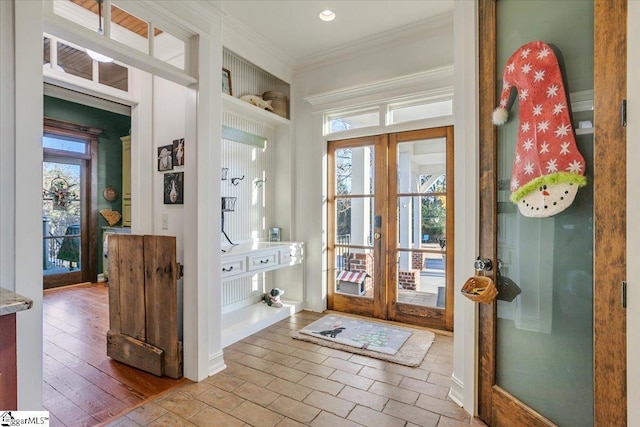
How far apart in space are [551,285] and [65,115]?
7147mm

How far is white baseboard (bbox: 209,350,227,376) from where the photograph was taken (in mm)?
2449

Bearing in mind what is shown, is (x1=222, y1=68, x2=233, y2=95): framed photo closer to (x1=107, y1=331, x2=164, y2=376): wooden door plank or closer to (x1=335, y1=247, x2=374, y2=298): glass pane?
(x1=335, y1=247, x2=374, y2=298): glass pane

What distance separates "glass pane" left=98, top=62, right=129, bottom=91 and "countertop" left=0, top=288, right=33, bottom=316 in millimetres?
2302

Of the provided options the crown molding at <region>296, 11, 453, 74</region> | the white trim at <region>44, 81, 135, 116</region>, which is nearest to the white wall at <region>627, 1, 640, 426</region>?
the crown molding at <region>296, 11, 453, 74</region>

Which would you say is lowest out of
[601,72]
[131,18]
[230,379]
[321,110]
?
[230,379]

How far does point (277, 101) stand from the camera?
395 centimetres

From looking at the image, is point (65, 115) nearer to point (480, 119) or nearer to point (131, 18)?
point (131, 18)

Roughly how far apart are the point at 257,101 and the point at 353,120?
1.17 m

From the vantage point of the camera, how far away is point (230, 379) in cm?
238

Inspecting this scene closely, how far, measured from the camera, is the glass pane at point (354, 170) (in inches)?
147

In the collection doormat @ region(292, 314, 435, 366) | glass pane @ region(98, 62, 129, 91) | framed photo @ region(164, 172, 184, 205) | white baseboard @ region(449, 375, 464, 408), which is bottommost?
doormat @ region(292, 314, 435, 366)

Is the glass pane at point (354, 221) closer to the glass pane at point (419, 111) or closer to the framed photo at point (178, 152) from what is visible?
the glass pane at point (419, 111)

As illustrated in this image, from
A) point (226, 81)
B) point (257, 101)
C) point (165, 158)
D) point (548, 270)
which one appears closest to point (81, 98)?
point (226, 81)

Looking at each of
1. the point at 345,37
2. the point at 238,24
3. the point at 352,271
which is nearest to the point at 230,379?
the point at 352,271
